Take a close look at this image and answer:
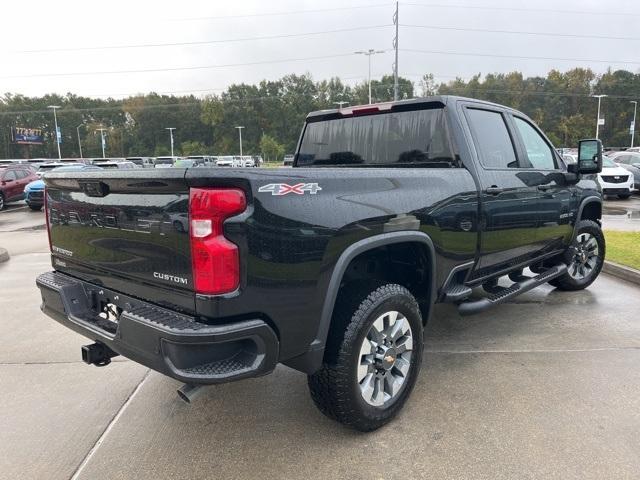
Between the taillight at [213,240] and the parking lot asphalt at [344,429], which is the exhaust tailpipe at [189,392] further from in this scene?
the taillight at [213,240]

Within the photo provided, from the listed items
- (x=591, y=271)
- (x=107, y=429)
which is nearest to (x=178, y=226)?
(x=107, y=429)

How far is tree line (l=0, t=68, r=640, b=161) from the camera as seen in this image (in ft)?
261

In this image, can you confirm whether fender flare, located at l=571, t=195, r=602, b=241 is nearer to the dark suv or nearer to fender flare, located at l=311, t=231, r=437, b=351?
fender flare, located at l=311, t=231, r=437, b=351

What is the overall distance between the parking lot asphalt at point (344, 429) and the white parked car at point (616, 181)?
47.2 ft

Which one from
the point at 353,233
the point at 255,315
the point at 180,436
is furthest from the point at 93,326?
the point at 353,233

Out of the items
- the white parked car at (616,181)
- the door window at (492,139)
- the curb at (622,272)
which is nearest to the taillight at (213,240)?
the door window at (492,139)

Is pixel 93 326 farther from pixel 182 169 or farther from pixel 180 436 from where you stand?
pixel 182 169

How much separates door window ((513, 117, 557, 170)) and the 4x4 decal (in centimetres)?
271

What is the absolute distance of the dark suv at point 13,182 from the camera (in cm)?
1828

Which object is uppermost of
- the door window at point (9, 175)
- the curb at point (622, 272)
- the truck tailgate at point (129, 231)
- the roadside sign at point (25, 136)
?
the roadside sign at point (25, 136)

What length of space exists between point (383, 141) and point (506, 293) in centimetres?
166

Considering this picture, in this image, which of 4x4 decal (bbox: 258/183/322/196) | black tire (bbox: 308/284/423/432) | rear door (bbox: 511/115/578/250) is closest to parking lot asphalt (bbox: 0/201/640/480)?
black tire (bbox: 308/284/423/432)

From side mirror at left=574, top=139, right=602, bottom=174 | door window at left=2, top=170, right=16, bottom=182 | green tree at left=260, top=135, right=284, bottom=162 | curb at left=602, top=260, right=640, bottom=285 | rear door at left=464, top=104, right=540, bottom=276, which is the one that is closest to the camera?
rear door at left=464, top=104, right=540, bottom=276

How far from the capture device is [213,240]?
2.15 meters
